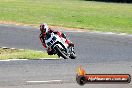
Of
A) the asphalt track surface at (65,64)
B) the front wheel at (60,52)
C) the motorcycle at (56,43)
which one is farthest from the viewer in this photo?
the front wheel at (60,52)

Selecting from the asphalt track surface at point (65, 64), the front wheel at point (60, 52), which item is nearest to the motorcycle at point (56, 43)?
the front wheel at point (60, 52)

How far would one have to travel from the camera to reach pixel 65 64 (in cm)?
1468

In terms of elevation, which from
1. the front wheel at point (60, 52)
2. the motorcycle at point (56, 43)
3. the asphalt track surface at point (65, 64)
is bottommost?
the asphalt track surface at point (65, 64)

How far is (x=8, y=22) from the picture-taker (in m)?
33.6

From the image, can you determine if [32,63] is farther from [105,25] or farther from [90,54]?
[105,25]

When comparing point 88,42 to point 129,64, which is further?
point 88,42

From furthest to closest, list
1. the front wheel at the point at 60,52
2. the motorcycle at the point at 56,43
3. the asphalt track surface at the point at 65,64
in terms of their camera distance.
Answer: the front wheel at the point at 60,52 → the motorcycle at the point at 56,43 → the asphalt track surface at the point at 65,64

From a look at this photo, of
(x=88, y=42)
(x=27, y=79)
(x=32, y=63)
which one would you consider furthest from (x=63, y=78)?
(x=88, y=42)

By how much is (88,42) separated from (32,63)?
31.8 feet

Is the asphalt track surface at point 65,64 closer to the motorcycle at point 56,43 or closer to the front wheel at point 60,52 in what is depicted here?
the front wheel at point 60,52

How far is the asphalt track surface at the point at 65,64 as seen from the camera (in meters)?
11.3

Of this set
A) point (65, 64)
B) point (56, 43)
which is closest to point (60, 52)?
point (56, 43)

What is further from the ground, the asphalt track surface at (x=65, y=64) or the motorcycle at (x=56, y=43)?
the motorcycle at (x=56, y=43)

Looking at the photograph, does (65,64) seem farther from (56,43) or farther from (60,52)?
(56,43)
